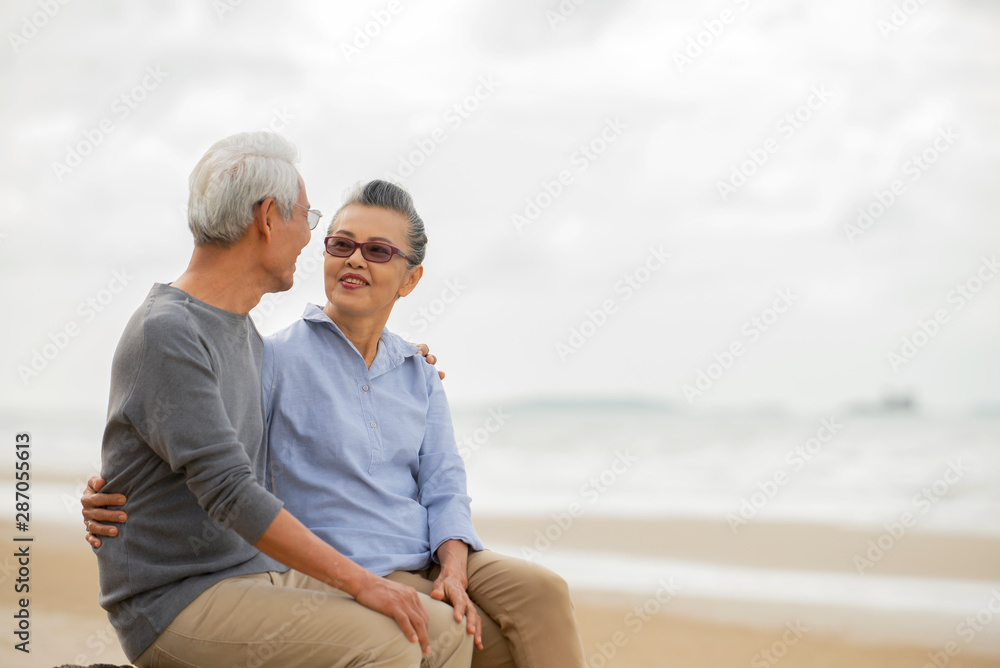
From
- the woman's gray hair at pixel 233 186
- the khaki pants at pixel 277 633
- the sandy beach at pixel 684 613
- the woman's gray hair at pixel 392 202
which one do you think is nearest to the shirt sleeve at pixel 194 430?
the khaki pants at pixel 277 633

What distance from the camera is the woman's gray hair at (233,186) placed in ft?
6.31

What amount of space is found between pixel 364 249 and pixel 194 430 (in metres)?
0.90

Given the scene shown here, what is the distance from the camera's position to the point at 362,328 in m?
2.49

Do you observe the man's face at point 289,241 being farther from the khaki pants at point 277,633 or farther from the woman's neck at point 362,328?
the khaki pants at point 277,633

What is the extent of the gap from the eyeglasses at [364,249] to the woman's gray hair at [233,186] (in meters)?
0.47

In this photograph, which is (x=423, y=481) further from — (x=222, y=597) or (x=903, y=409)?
(x=903, y=409)

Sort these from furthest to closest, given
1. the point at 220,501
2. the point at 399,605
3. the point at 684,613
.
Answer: the point at 684,613 < the point at 399,605 < the point at 220,501

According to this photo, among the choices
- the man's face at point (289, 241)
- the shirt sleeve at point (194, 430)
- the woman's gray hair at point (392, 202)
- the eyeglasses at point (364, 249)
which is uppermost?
the woman's gray hair at point (392, 202)

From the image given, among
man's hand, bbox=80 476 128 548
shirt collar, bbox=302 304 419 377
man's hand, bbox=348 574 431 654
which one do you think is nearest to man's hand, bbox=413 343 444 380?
shirt collar, bbox=302 304 419 377

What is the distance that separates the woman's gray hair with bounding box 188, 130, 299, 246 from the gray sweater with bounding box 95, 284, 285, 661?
0.17 metres

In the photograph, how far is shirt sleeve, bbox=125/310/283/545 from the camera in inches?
67.5

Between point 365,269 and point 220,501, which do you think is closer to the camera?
point 220,501

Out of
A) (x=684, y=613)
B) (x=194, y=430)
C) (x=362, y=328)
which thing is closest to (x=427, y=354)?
(x=362, y=328)

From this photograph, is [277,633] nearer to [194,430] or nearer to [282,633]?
[282,633]
